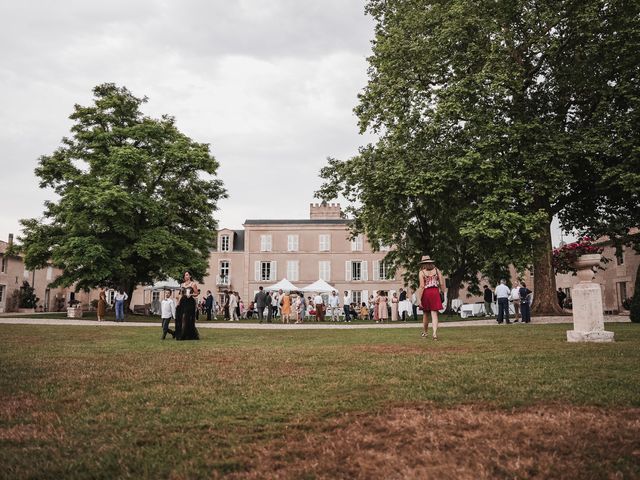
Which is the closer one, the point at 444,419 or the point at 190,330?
the point at 444,419

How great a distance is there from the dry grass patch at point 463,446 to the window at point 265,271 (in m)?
53.6

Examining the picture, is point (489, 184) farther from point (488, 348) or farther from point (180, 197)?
point (180, 197)

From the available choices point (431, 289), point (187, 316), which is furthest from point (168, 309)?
point (431, 289)

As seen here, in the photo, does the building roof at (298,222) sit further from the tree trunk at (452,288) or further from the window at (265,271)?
the tree trunk at (452,288)

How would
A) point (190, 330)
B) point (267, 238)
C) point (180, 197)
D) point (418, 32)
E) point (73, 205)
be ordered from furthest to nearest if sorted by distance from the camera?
point (267, 238) → point (180, 197) → point (73, 205) → point (418, 32) → point (190, 330)

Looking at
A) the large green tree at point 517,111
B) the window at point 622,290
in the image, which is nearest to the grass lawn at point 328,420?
the large green tree at point 517,111

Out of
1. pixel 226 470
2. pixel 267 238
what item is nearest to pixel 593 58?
pixel 226 470

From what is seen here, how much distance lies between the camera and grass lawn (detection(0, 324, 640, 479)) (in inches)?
119

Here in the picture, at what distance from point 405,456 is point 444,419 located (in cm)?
89

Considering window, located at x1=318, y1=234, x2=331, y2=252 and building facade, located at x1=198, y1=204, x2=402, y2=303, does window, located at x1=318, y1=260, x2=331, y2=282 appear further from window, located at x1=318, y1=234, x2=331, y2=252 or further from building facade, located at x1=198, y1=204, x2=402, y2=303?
window, located at x1=318, y1=234, x2=331, y2=252

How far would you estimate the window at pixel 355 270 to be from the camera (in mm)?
57000

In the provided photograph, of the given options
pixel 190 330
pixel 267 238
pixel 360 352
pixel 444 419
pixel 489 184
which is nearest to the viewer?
pixel 444 419

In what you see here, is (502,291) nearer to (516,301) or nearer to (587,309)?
(516,301)

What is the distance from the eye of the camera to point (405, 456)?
3.15 metres
